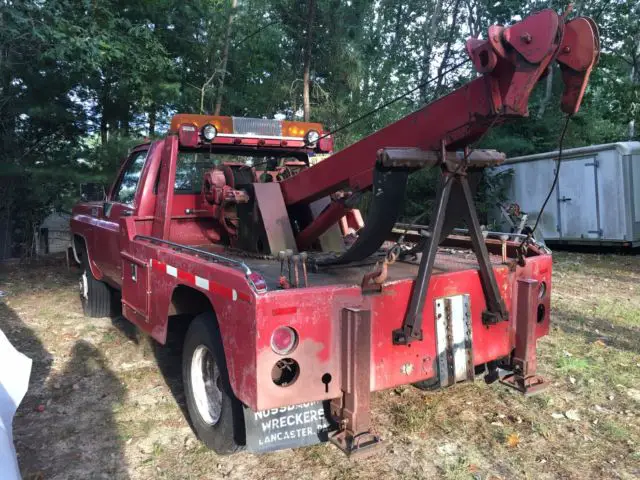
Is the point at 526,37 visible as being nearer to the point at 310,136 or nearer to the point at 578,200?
the point at 310,136

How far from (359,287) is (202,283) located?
936 millimetres

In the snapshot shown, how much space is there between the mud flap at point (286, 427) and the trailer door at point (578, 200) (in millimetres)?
10854

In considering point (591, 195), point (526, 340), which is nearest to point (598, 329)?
point (526, 340)

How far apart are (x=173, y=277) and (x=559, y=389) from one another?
311cm

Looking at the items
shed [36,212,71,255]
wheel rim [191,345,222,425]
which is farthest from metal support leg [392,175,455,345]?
shed [36,212,71,255]

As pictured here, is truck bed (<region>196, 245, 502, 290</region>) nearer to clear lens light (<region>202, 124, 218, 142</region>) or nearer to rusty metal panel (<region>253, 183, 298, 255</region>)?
rusty metal panel (<region>253, 183, 298, 255</region>)

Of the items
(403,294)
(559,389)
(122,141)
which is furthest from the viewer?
(122,141)

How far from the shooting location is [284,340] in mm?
2658

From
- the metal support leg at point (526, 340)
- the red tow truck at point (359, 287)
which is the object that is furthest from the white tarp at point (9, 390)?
the metal support leg at point (526, 340)

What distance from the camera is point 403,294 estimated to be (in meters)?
2.96

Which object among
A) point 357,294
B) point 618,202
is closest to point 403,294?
point 357,294

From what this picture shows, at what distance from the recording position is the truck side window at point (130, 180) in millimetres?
5098

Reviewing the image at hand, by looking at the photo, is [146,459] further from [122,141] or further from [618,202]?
[618,202]

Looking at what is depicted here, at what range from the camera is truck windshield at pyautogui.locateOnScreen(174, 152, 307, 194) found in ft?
16.7
